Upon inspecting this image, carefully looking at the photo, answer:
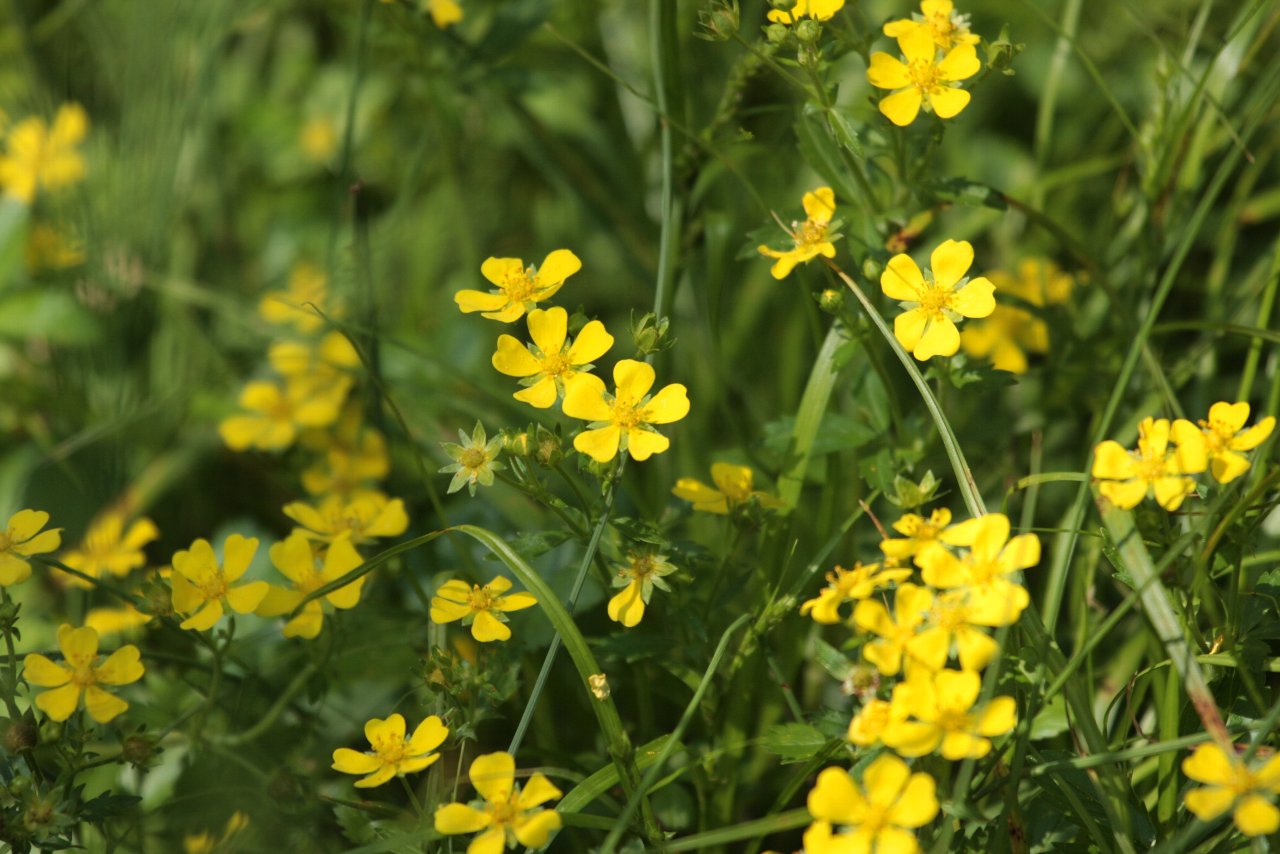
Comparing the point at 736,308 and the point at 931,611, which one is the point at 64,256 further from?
the point at 931,611

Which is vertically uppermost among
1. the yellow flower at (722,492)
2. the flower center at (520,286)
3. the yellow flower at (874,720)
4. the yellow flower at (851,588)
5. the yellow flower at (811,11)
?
the yellow flower at (811,11)

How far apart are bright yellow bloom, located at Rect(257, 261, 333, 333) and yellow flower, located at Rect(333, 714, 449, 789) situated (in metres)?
0.92

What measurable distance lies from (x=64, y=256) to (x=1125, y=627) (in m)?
1.99

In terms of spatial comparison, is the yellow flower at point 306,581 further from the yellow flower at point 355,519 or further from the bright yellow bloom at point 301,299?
the bright yellow bloom at point 301,299

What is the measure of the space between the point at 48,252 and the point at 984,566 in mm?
2034

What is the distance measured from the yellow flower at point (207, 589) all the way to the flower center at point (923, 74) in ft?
2.80

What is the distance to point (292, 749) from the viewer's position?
136 cm

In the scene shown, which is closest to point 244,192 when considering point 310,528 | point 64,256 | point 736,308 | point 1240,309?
point 64,256

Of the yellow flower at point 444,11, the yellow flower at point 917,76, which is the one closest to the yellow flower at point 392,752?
the yellow flower at point 917,76

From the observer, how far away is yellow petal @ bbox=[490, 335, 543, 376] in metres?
1.15

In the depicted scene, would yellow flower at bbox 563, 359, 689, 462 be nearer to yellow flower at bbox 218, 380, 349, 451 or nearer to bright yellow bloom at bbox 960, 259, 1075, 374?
bright yellow bloom at bbox 960, 259, 1075, 374

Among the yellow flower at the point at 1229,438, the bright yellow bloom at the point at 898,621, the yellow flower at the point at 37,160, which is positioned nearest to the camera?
the bright yellow bloom at the point at 898,621

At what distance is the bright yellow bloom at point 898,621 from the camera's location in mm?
948

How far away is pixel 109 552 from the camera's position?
1.48 meters
